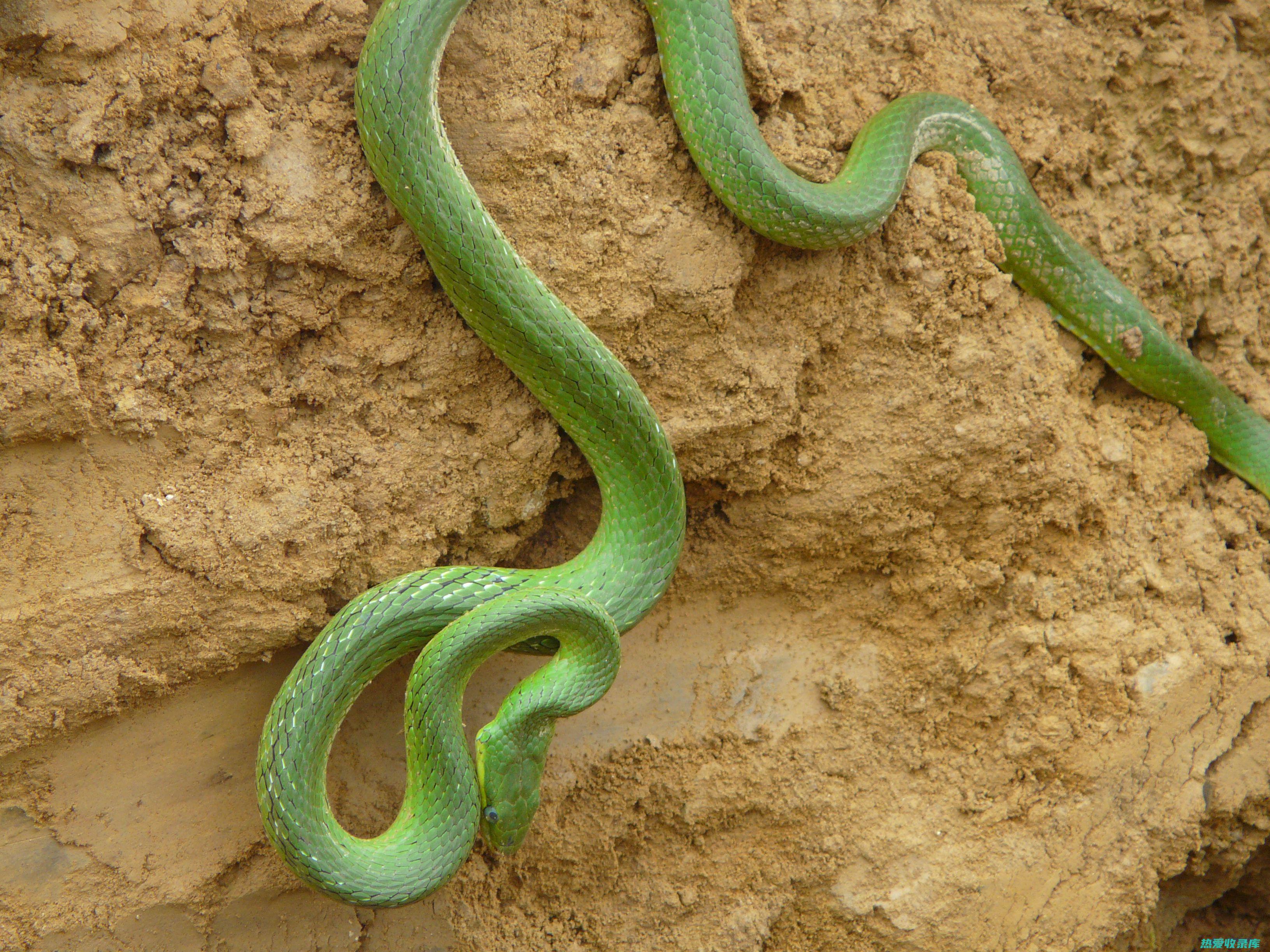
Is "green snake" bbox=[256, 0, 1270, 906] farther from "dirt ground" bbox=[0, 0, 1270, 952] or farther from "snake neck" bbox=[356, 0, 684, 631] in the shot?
"dirt ground" bbox=[0, 0, 1270, 952]

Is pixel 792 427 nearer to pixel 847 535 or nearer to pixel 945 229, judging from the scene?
pixel 847 535

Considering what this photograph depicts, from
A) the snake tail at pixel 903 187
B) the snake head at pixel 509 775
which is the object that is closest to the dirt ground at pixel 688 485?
the snake tail at pixel 903 187

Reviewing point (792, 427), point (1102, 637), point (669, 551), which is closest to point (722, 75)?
point (792, 427)

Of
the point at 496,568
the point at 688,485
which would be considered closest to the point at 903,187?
the point at 688,485

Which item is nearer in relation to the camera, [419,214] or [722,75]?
[419,214]

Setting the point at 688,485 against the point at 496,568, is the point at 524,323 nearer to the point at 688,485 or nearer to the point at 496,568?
the point at 496,568

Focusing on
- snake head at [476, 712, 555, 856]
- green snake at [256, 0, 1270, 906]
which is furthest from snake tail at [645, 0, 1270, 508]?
snake head at [476, 712, 555, 856]

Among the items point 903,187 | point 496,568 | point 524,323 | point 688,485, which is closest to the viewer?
point 524,323

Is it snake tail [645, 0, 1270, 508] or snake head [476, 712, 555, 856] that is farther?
snake tail [645, 0, 1270, 508]
